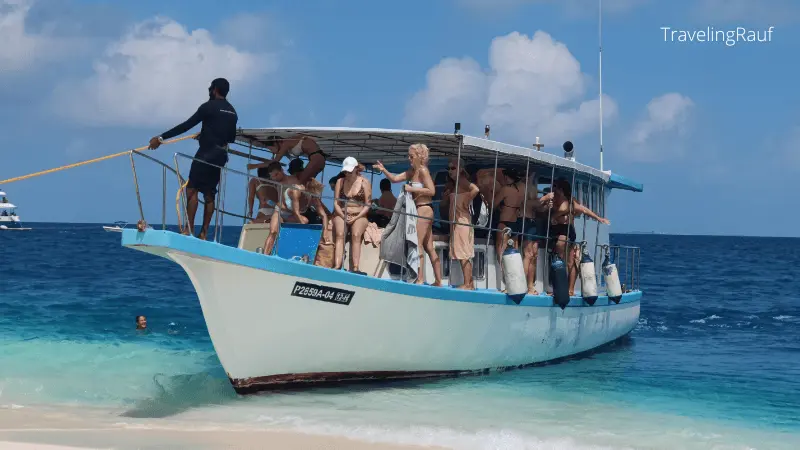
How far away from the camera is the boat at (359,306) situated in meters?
9.98

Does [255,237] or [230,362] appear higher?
[255,237]

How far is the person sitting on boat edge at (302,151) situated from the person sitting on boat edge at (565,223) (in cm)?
373

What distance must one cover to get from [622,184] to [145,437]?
10.7m

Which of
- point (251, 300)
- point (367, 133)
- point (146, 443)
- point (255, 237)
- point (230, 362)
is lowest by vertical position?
point (146, 443)

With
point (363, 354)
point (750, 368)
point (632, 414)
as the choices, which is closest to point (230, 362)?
point (363, 354)

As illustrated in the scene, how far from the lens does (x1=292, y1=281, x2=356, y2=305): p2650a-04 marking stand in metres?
10.1

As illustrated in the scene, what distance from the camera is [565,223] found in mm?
13758

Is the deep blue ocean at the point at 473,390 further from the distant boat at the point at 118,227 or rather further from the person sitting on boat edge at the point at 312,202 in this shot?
the person sitting on boat edge at the point at 312,202

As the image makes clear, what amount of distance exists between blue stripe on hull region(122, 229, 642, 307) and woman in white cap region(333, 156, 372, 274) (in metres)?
0.57

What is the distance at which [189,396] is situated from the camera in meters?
11.7

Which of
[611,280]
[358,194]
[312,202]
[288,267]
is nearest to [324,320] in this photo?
[288,267]

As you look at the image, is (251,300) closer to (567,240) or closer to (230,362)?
(230,362)

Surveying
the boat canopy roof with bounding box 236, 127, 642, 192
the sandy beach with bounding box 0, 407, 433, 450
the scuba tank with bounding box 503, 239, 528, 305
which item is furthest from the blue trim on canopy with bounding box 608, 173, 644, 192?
the sandy beach with bounding box 0, 407, 433, 450

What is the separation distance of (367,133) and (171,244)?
11.4 feet
